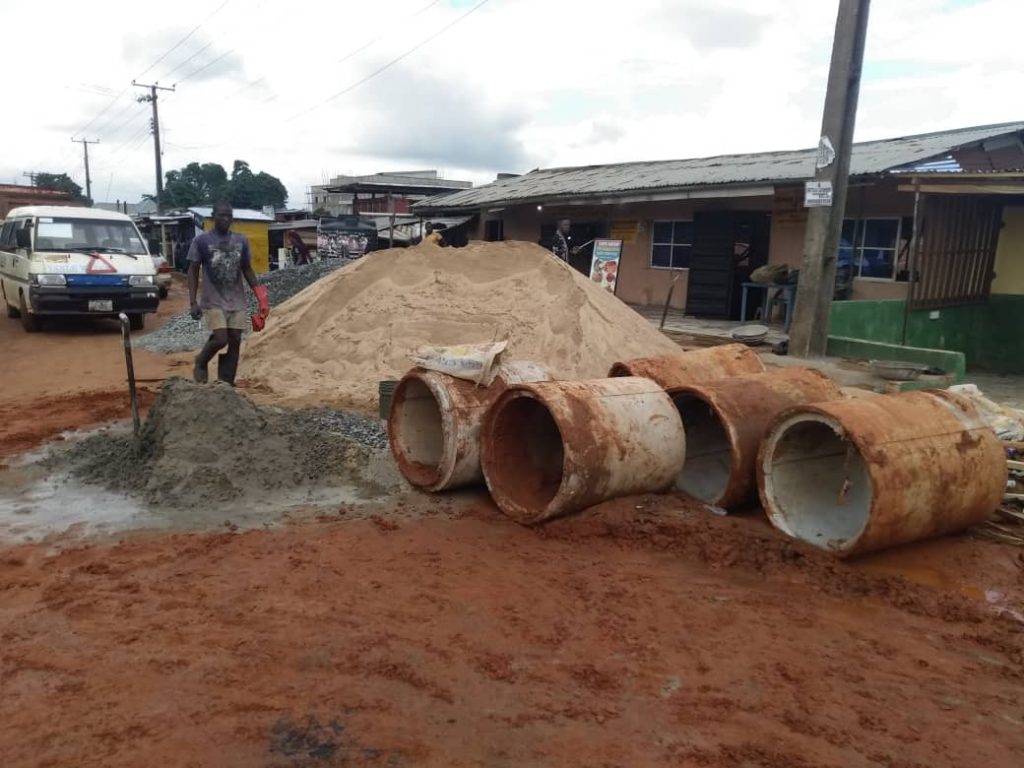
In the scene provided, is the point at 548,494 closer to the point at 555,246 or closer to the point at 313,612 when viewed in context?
the point at 313,612

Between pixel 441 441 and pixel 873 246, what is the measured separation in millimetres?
8878

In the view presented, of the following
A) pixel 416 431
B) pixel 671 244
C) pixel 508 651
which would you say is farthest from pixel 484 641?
pixel 671 244

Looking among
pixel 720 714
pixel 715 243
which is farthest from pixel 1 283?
pixel 720 714

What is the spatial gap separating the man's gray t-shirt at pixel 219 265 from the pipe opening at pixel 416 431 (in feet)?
7.51

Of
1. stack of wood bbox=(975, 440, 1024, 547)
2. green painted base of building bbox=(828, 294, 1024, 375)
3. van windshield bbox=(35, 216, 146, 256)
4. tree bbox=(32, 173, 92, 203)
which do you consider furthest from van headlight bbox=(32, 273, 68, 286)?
tree bbox=(32, 173, 92, 203)

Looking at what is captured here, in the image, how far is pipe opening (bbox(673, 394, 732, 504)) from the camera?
582 centimetres

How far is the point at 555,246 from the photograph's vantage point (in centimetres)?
1650

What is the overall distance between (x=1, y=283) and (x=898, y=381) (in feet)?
48.9

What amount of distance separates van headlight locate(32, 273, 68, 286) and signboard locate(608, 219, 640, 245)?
33.4ft

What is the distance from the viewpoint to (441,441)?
652 cm

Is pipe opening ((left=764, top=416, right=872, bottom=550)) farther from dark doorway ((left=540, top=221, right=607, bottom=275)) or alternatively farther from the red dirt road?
dark doorway ((left=540, top=221, right=607, bottom=275))

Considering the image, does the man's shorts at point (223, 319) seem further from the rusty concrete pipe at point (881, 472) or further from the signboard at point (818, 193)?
the signboard at point (818, 193)

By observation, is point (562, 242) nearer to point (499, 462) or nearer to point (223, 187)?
point (499, 462)

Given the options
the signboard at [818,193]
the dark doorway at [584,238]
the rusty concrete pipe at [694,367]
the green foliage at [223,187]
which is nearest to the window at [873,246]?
the signboard at [818,193]
